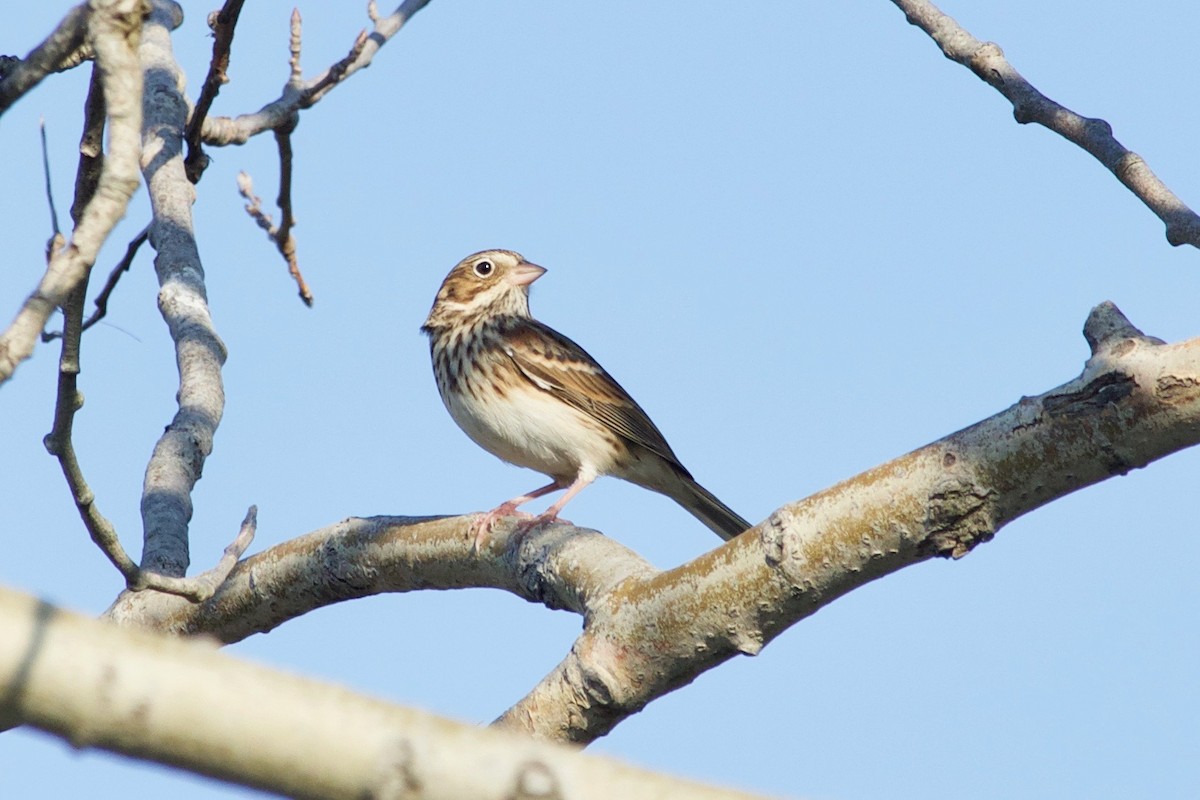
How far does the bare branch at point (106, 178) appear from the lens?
2148 mm

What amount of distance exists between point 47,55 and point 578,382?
5.79 metres

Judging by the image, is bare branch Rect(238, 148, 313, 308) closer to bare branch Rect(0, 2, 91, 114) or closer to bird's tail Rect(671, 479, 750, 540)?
bird's tail Rect(671, 479, 750, 540)

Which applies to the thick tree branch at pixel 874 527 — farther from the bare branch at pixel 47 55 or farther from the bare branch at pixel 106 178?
the bare branch at pixel 47 55

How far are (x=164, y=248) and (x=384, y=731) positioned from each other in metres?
4.35

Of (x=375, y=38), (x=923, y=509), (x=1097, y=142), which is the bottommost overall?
(x=923, y=509)

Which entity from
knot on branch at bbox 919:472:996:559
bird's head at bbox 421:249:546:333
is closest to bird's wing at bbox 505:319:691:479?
bird's head at bbox 421:249:546:333

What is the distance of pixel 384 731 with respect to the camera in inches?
62.7


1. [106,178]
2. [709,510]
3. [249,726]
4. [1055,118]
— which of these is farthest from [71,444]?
[709,510]

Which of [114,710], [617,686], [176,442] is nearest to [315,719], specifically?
[114,710]

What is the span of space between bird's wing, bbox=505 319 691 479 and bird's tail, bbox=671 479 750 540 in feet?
0.34

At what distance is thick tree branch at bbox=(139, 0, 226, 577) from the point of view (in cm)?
455

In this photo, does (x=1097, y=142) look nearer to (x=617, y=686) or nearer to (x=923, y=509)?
(x=923, y=509)

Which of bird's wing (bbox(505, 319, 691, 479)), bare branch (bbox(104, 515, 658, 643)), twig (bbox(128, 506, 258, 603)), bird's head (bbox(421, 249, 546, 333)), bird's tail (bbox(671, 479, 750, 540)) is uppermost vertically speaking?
bird's head (bbox(421, 249, 546, 333))

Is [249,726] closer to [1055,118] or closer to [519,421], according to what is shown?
[1055,118]
